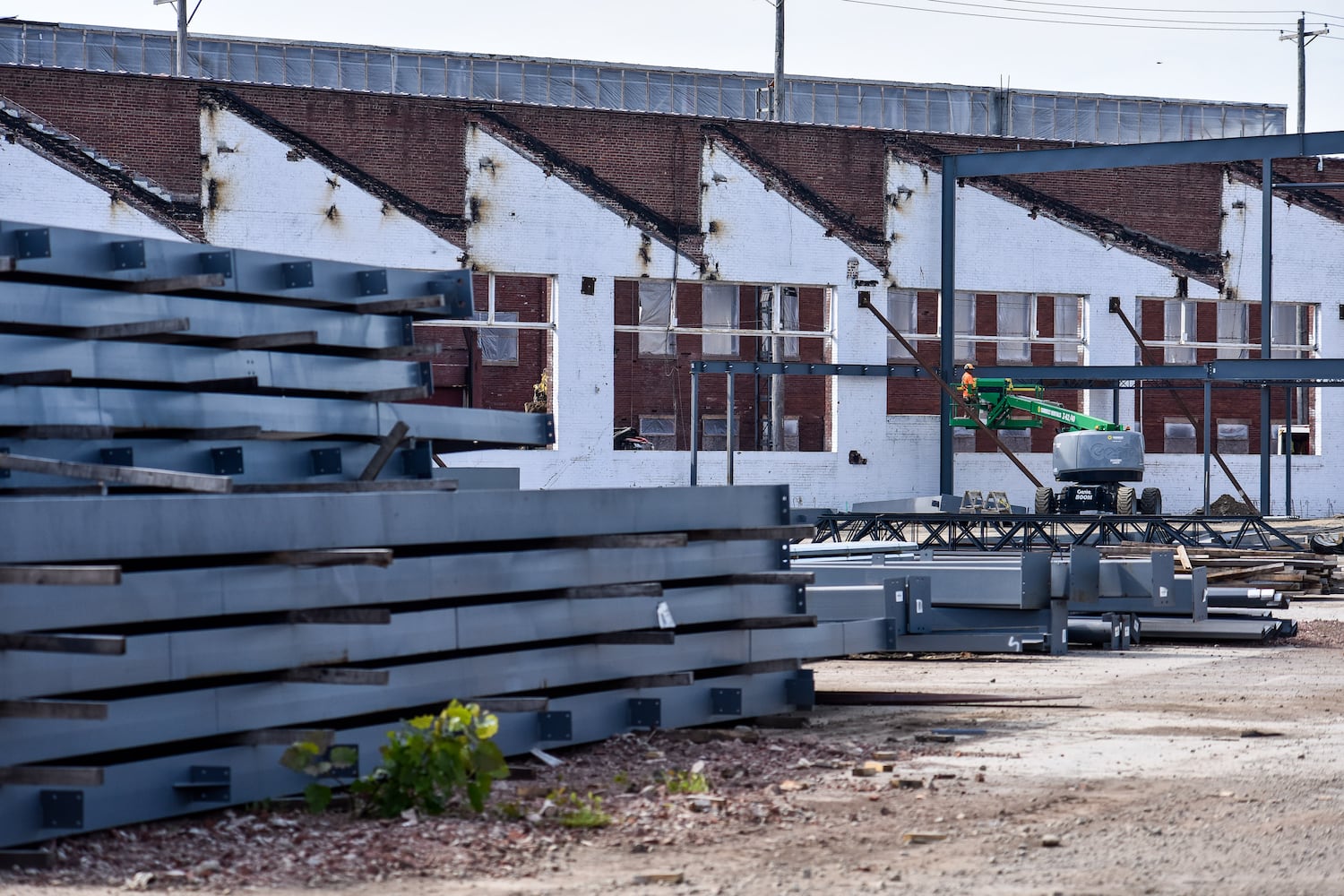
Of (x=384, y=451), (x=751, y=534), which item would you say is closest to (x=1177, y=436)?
(x=751, y=534)

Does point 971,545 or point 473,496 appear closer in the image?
point 473,496

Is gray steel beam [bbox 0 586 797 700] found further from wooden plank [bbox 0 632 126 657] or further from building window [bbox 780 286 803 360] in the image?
building window [bbox 780 286 803 360]

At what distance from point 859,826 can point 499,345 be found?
118 ft

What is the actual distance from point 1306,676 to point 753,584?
18.1 feet

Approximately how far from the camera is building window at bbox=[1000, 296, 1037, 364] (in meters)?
44.7

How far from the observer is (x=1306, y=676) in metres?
11.8

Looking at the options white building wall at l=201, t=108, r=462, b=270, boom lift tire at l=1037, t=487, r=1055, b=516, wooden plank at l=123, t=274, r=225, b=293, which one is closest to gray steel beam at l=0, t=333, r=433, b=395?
wooden plank at l=123, t=274, r=225, b=293

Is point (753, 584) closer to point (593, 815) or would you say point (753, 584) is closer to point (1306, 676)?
point (593, 815)

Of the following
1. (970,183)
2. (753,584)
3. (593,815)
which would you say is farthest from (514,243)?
(593,815)

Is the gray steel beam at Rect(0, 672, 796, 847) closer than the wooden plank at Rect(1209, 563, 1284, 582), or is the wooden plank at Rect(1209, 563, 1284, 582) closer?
the gray steel beam at Rect(0, 672, 796, 847)

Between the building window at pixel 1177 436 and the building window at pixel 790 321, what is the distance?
11.3 meters

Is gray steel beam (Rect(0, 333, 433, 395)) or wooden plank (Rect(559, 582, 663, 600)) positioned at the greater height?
gray steel beam (Rect(0, 333, 433, 395))

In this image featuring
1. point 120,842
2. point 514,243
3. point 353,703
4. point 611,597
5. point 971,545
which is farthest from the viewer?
point 514,243

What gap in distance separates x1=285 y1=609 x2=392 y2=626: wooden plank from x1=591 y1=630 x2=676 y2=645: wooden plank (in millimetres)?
1580
